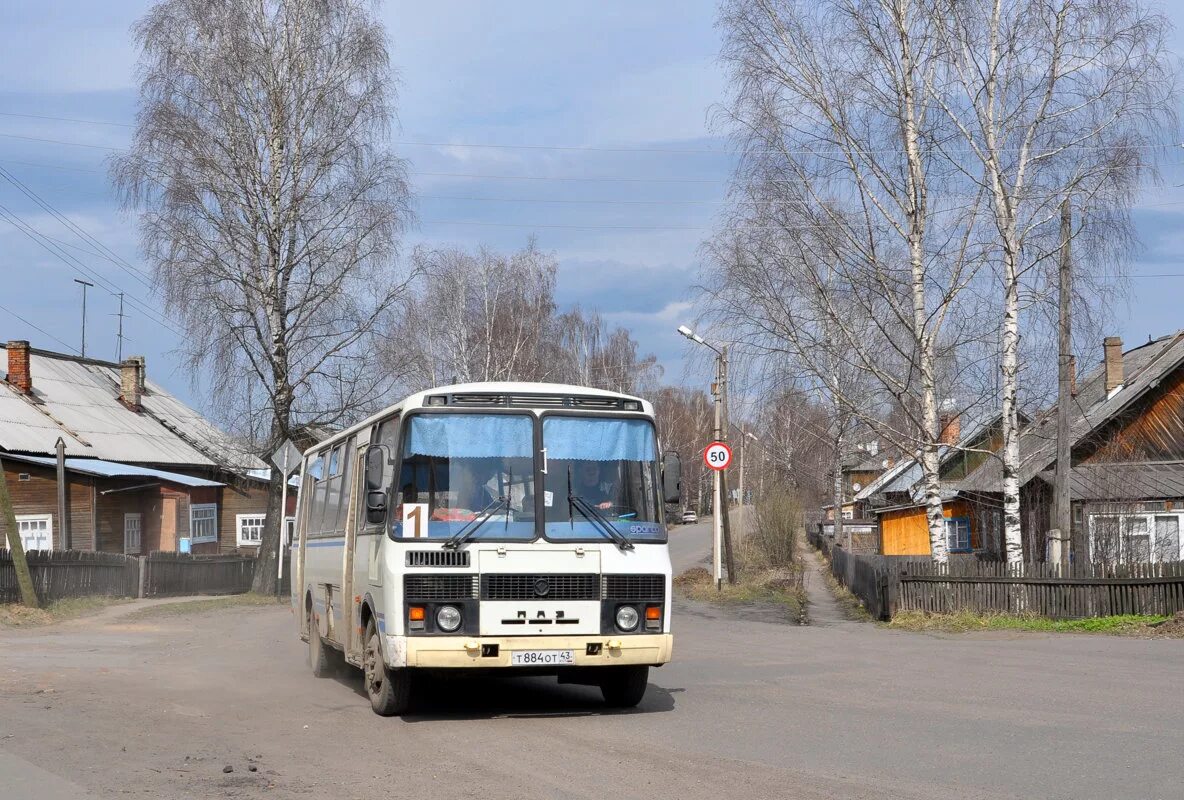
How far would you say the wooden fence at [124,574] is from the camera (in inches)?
1091

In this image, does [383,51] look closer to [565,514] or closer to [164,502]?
[164,502]

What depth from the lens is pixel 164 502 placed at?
142ft

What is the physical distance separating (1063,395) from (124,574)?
22379 mm

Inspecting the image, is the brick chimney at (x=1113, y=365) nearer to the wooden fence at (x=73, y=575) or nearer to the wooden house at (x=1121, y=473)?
the wooden house at (x=1121, y=473)

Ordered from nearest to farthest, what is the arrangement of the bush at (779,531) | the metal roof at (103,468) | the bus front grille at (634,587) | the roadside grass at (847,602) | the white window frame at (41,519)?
the bus front grille at (634,587)
the roadside grass at (847,602)
the metal roof at (103,468)
the white window frame at (41,519)
the bush at (779,531)

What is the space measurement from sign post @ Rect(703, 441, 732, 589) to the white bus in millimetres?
16698

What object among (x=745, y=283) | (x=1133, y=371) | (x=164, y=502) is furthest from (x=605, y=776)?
(x=164, y=502)

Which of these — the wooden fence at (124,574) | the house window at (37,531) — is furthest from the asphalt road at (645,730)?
the house window at (37,531)

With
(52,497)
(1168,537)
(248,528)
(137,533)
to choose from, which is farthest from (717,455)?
(248,528)

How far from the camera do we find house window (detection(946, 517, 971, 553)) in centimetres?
4356

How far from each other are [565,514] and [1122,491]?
19.9m

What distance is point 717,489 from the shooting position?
103 feet

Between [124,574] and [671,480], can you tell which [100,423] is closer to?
[124,574]

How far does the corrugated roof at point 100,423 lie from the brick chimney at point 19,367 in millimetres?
476
